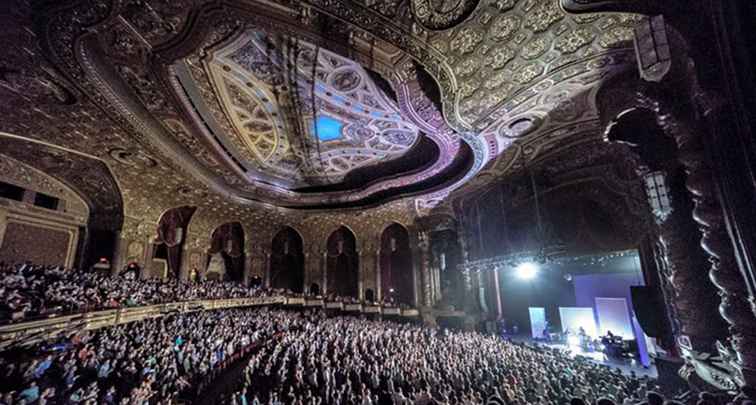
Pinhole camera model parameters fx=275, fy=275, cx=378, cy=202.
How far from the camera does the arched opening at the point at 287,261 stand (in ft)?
71.1

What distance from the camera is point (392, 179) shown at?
47.8ft

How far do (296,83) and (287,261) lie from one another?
16.9 metres

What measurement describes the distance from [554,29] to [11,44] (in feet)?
35.5

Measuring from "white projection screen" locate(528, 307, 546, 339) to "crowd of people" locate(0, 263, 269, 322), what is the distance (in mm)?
18610

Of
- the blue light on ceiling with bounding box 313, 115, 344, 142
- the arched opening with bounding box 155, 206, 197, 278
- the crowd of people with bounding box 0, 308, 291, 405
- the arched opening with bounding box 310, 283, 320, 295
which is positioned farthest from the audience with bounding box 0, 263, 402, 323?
the blue light on ceiling with bounding box 313, 115, 344, 142

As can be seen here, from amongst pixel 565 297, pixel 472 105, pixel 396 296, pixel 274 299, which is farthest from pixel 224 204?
pixel 565 297

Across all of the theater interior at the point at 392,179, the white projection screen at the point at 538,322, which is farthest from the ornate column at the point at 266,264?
the white projection screen at the point at 538,322

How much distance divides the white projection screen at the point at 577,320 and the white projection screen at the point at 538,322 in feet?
3.18

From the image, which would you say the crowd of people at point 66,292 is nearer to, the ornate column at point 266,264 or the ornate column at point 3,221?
the ornate column at point 3,221

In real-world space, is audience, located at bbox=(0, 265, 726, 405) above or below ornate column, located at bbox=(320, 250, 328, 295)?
below

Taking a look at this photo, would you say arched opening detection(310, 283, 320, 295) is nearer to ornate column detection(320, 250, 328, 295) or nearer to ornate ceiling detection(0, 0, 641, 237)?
ornate column detection(320, 250, 328, 295)

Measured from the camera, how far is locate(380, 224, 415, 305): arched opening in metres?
19.9

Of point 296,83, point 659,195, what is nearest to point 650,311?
point 659,195

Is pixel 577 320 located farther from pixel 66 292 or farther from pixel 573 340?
pixel 66 292
